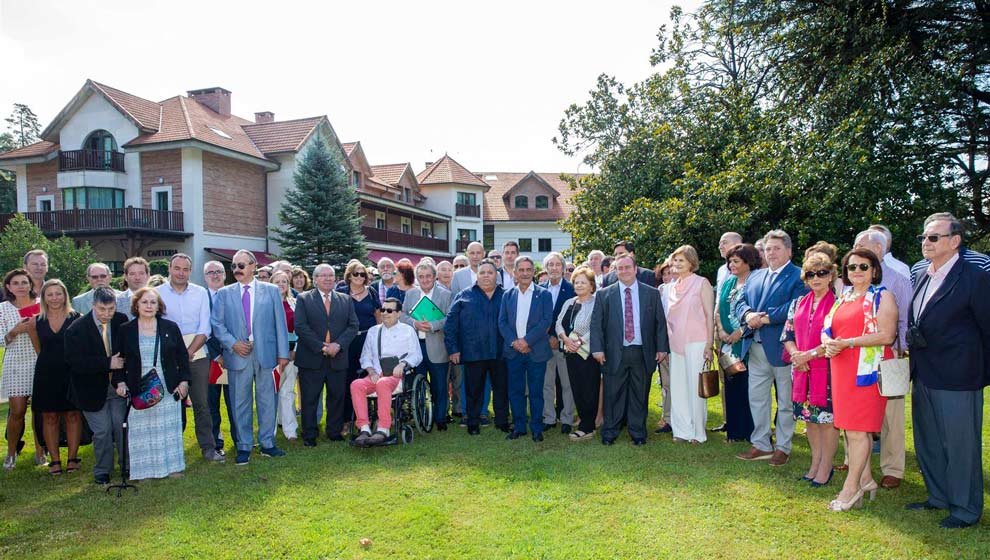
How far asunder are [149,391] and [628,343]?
4678 mm

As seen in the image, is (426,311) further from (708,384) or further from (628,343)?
(708,384)

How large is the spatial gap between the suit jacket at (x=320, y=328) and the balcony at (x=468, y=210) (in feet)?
126

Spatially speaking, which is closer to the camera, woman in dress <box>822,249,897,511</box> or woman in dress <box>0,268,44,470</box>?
woman in dress <box>822,249,897,511</box>

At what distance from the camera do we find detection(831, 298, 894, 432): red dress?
14.5 ft

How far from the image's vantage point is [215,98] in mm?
31391

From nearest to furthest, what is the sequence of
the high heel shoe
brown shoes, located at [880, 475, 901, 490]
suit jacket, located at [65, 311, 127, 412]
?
1. the high heel shoe
2. brown shoes, located at [880, 475, 901, 490]
3. suit jacket, located at [65, 311, 127, 412]

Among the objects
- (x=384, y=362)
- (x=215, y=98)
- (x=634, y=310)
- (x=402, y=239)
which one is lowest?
(x=384, y=362)

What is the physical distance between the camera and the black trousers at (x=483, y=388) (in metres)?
7.26

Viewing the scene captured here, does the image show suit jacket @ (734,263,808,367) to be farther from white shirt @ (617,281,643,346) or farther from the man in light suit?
the man in light suit

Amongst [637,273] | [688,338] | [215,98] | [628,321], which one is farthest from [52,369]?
[215,98]

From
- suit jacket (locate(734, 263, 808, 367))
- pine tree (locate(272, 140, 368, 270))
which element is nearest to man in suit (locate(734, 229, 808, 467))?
suit jacket (locate(734, 263, 808, 367))

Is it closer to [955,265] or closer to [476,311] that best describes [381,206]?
[476,311]

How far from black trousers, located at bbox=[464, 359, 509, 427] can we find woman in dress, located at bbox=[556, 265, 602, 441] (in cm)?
82

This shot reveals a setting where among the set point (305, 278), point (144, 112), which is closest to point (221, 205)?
point (144, 112)
